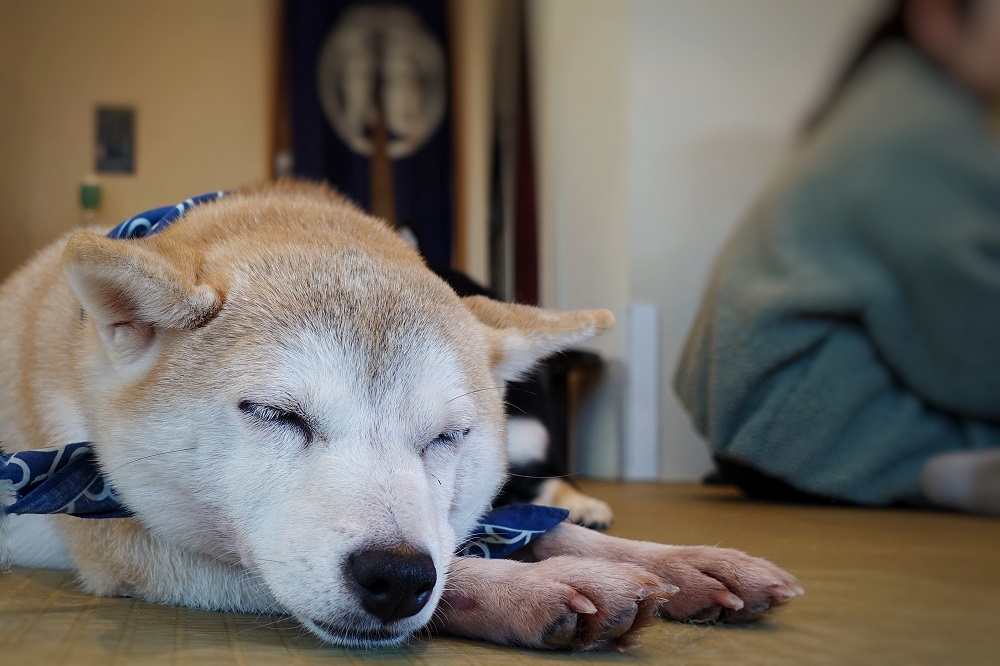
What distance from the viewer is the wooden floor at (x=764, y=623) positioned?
0.31 meters

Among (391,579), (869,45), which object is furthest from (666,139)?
(391,579)

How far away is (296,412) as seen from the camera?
0.65 m

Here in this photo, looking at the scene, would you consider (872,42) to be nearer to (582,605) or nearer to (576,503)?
(582,605)

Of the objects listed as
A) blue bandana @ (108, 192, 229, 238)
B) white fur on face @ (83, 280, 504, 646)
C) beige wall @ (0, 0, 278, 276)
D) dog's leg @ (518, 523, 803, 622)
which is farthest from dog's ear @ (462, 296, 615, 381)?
beige wall @ (0, 0, 278, 276)

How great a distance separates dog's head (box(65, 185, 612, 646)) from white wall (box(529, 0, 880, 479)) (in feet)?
0.61

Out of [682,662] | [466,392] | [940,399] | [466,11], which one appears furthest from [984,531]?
[466,11]

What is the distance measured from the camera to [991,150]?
29 centimetres

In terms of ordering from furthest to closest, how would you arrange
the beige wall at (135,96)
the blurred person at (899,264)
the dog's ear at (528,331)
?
the beige wall at (135,96) → the dog's ear at (528,331) → the blurred person at (899,264)

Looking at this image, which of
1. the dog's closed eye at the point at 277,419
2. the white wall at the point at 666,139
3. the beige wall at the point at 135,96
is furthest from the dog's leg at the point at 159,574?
the beige wall at the point at 135,96

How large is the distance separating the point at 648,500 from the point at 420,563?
41 cm

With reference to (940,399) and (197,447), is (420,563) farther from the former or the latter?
(940,399)

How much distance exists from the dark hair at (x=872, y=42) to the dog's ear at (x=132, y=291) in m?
0.49

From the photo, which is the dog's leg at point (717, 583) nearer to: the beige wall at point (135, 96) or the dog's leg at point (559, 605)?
the dog's leg at point (559, 605)

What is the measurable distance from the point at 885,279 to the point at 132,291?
21.7 inches
